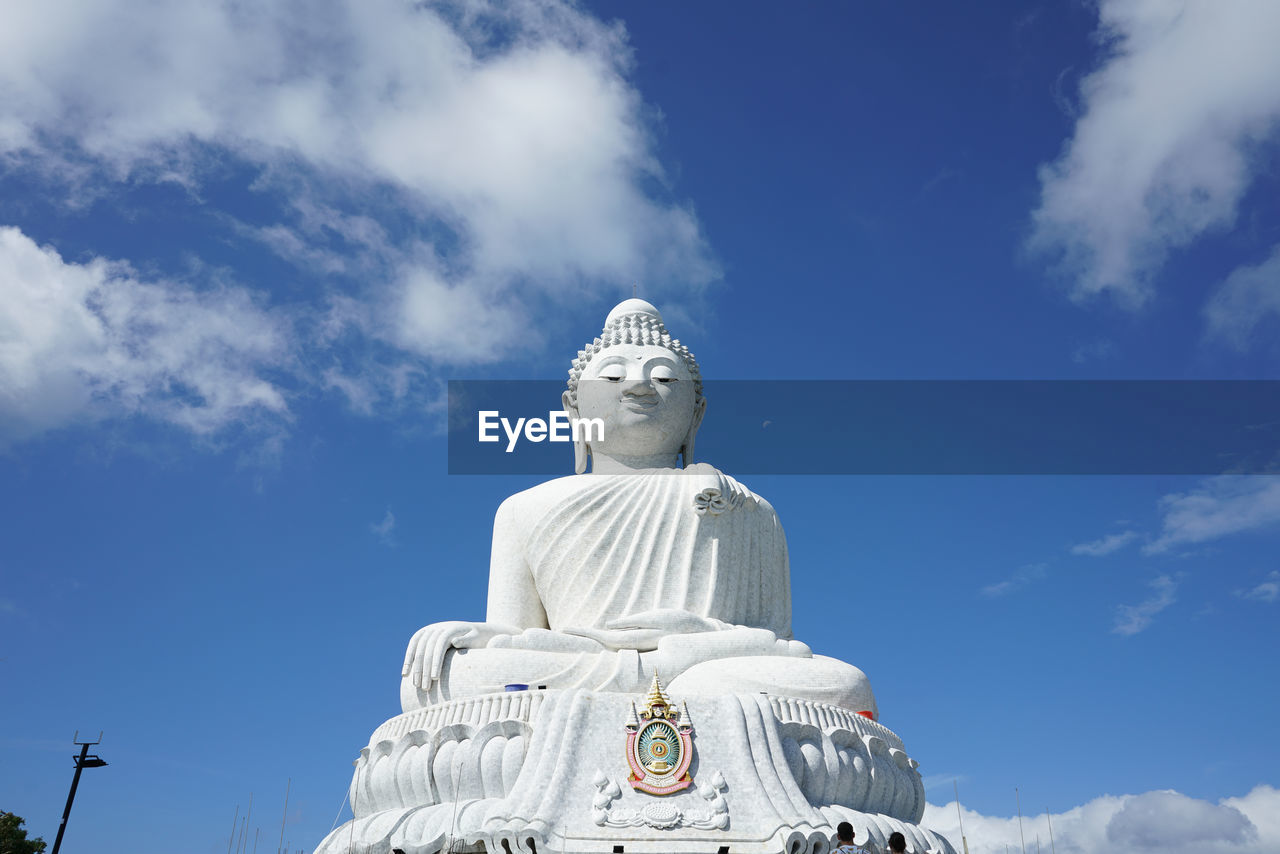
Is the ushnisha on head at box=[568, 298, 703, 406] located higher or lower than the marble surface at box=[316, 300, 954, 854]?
higher

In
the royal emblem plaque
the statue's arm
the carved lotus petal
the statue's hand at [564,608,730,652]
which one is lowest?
the carved lotus petal

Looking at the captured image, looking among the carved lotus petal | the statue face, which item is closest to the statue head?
the statue face

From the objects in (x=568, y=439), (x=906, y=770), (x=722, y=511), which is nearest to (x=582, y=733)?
(x=906, y=770)

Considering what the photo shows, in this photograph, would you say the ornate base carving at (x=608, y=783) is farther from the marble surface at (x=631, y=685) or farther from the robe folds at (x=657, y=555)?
the robe folds at (x=657, y=555)

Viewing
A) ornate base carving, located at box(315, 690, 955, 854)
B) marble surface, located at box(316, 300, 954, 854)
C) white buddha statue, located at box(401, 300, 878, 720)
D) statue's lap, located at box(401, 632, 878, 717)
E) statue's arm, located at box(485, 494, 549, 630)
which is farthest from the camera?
statue's arm, located at box(485, 494, 549, 630)

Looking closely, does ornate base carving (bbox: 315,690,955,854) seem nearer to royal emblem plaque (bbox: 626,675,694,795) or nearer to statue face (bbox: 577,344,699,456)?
royal emblem plaque (bbox: 626,675,694,795)

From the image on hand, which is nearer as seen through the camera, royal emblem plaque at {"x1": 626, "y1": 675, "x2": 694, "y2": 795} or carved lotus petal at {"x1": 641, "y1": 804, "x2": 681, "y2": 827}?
carved lotus petal at {"x1": 641, "y1": 804, "x2": 681, "y2": 827}

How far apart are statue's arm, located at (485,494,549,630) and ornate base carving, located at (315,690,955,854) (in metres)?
2.15

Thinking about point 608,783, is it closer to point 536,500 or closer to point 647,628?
point 647,628

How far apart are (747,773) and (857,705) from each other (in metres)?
1.55

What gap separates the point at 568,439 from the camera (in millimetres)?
11922

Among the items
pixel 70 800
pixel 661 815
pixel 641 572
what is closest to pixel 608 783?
pixel 661 815

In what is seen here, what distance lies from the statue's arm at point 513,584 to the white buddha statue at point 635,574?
0.01 m

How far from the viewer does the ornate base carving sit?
718 centimetres
